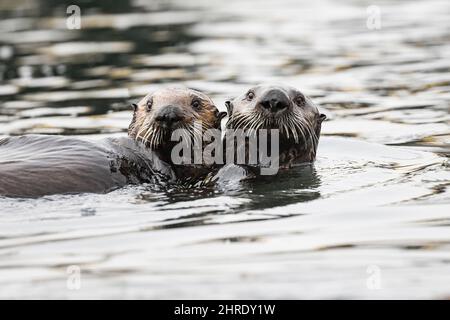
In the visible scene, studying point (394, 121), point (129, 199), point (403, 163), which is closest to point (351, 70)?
point (394, 121)

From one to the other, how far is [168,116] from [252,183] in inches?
32.6

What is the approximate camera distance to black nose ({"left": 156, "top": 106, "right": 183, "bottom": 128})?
7.37 metres

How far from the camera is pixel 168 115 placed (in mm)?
7371

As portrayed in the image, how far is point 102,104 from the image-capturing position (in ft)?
39.6

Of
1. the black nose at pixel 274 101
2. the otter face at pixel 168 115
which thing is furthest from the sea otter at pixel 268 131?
the otter face at pixel 168 115

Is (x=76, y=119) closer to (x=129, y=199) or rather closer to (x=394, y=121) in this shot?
(x=394, y=121)

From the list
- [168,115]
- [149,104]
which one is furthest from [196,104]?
[168,115]

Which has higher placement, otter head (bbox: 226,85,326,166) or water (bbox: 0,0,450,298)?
otter head (bbox: 226,85,326,166)

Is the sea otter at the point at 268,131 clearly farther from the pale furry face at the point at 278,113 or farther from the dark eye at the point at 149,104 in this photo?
the dark eye at the point at 149,104

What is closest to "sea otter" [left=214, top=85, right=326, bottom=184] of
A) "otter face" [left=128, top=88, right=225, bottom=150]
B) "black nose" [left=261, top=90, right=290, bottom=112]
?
"black nose" [left=261, top=90, right=290, bottom=112]

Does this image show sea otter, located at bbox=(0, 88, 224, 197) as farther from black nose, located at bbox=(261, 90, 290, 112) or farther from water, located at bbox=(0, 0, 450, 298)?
black nose, located at bbox=(261, 90, 290, 112)

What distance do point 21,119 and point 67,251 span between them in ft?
18.1

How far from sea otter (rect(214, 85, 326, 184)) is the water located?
0.86ft

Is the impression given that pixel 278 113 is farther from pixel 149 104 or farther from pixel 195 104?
pixel 149 104
